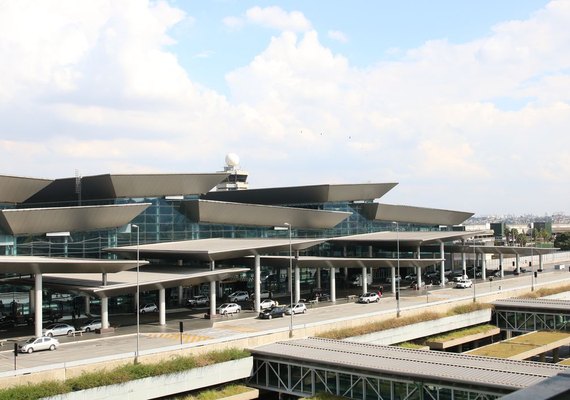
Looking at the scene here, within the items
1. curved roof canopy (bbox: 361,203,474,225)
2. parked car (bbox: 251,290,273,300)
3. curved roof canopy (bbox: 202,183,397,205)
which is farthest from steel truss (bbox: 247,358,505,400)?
curved roof canopy (bbox: 361,203,474,225)

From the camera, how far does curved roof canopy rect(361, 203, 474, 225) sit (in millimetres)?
92125

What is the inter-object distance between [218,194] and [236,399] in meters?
52.1

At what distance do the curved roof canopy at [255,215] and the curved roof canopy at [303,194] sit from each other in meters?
3.13

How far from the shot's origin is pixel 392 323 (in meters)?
54.1

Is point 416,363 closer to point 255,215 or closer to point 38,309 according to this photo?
point 38,309

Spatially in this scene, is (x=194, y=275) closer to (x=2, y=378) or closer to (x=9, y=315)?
(x=9, y=315)

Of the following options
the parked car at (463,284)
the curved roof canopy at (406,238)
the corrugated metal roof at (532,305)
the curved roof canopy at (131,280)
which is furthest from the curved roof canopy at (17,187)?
the parked car at (463,284)

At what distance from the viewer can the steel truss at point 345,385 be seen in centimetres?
3366

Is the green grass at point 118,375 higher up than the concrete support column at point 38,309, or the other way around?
the concrete support column at point 38,309

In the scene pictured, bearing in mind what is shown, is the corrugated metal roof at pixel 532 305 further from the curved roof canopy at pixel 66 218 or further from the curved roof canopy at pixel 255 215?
the curved roof canopy at pixel 66 218

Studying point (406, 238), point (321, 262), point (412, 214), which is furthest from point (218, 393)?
point (412, 214)

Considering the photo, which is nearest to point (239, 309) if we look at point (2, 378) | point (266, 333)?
point (266, 333)

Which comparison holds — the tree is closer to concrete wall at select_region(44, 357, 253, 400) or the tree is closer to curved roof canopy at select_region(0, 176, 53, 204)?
curved roof canopy at select_region(0, 176, 53, 204)

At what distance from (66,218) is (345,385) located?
34175 millimetres
